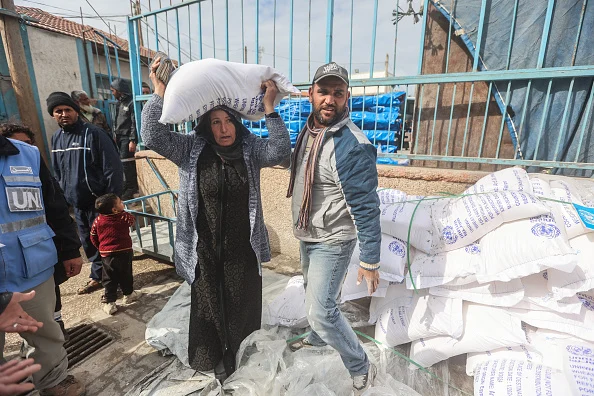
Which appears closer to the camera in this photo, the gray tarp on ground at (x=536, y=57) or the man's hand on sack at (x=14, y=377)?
the man's hand on sack at (x=14, y=377)

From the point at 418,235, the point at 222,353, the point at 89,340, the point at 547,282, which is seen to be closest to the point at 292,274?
the point at 222,353

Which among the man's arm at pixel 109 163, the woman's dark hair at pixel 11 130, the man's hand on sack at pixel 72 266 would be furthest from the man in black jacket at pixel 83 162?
the man's hand on sack at pixel 72 266

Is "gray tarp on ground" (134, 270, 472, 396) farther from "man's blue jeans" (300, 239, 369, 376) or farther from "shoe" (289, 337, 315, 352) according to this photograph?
"man's blue jeans" (300, 239, 369, 376)

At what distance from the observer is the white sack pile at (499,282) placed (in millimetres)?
1585

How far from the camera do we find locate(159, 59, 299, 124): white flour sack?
1.49m

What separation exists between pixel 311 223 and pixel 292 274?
1668 mm

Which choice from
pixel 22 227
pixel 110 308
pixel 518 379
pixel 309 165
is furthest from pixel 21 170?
pixel 518 379

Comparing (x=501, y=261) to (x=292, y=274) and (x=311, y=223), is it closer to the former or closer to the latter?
(x=311, y=223)

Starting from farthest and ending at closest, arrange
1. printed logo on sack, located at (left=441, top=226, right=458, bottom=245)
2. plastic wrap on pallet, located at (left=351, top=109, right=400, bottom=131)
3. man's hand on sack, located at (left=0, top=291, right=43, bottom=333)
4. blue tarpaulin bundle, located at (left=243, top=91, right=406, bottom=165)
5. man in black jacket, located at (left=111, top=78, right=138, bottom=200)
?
man in black jacket, located at (left=111, top=78, right=138, bottom=200) → plastic wrap on pallet, located at (left=351, top=109, right=400, bottom=131) → blue tarpaulin bundle, located at (left=243, top=91, right=406, bottom=165) → printed logo on sack, located at (left=441, top=226, right=458, bottom=245) → man's hand on sack, located at (left=0, top=291, right=43, bottom=333)

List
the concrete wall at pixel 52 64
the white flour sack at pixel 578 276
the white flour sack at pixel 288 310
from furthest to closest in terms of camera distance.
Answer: the concrete wall at pixel 52 64
the white flour sack at pixel 288 310
the white flour sack at pixel 578 276

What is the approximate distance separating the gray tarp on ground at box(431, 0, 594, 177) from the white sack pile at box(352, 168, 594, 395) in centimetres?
42

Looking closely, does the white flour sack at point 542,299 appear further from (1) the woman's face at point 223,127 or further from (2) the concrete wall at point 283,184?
(1) the woman's face at point 223,127

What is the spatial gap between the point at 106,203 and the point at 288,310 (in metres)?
1.83

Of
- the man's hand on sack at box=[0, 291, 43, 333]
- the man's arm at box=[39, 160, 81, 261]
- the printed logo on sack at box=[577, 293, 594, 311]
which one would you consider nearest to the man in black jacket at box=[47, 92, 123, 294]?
the man's arm at box=[39, 160, 81, 261]
